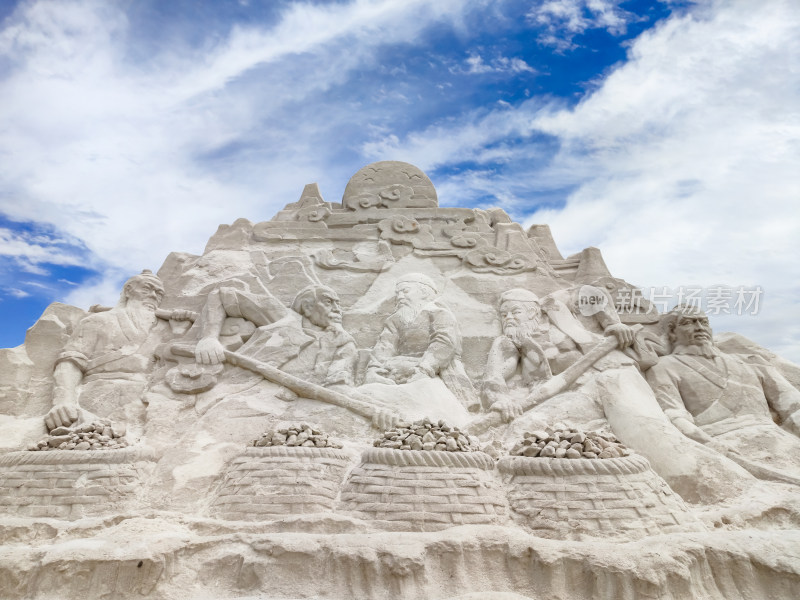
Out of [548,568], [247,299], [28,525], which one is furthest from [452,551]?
[247,299]

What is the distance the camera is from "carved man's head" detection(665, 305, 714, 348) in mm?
6032

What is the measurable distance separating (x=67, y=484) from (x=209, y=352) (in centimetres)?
180

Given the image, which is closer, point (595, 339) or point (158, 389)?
point (158, 389)

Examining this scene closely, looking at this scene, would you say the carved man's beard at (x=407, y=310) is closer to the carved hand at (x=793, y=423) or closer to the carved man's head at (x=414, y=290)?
the carved man's head at (x=414, y=290)

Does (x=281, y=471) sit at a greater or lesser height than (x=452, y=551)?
greater

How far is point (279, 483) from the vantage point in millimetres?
3742

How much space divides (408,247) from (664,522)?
4.26 metres

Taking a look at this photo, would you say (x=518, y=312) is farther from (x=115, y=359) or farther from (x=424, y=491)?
(x=115, y=359)

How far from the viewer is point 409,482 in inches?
143

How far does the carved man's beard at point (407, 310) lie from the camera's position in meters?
5.82

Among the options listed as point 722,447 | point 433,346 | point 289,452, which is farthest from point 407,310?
point 722,447

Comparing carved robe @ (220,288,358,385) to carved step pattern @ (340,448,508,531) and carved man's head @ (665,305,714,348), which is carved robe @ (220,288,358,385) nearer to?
carved step pattern @ (340,448,508,531)

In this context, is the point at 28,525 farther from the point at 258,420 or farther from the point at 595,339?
the point at 595,339

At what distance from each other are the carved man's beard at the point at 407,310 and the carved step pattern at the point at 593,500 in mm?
2280
